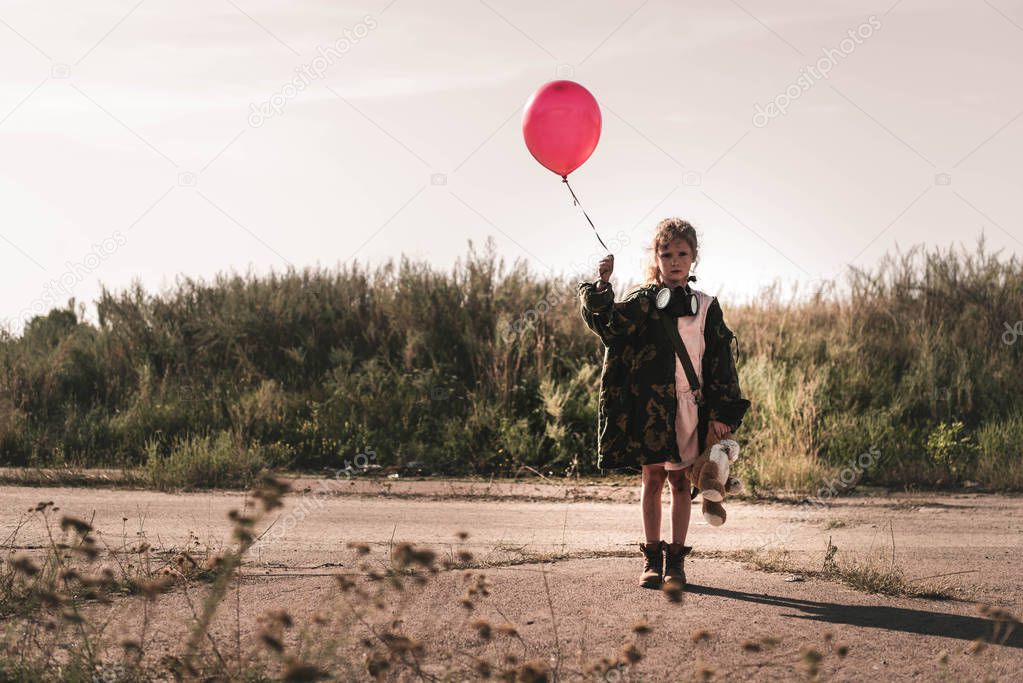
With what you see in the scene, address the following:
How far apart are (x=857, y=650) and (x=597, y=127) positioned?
14.5 ft

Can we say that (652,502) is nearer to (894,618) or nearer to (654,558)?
(654,558)

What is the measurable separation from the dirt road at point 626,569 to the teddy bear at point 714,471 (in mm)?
510

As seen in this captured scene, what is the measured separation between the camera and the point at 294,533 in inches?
297

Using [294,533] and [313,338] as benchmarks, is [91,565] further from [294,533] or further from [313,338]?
[313,338]

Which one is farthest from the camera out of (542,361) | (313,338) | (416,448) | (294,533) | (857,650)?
(313,338)

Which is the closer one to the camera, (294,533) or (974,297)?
(294,533)

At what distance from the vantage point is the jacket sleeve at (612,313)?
18.2ft

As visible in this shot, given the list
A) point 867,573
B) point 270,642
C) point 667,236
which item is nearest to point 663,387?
point 667,236

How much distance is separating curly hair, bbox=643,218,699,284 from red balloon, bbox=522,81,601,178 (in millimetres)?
1971

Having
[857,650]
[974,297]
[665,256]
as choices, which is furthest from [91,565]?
[974,297]

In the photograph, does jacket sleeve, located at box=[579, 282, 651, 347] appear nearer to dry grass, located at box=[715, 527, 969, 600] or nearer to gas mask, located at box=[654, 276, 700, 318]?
gas mask, located at box=[654, 276, 700, 318]

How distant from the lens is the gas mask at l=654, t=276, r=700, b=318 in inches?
221

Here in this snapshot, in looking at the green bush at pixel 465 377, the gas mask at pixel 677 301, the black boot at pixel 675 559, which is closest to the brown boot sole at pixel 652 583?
the black boot at pixel 675 559

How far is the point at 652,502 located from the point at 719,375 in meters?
0.77
